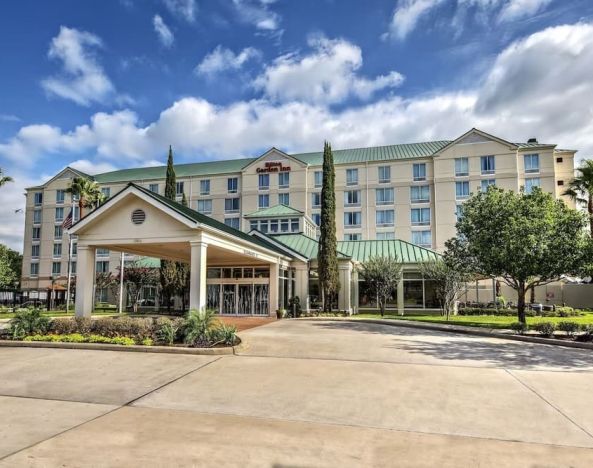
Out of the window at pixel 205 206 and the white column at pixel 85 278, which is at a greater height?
the window at pixel 205 206

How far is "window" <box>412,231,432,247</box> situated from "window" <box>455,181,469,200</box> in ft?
17.5

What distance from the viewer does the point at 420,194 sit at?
171 feet

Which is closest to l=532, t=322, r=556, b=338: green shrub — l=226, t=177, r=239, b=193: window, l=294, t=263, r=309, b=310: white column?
l=294, t=263, r=309, b=310: white column

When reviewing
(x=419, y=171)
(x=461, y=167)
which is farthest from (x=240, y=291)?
(x=461, y=167)

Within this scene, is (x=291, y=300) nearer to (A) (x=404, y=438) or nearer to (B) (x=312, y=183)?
(A) (x=404, y=438)

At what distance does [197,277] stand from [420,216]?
130 feet

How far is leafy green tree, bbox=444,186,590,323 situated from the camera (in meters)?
19.5

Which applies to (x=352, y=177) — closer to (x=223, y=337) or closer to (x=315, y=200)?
(x=315, y=200)

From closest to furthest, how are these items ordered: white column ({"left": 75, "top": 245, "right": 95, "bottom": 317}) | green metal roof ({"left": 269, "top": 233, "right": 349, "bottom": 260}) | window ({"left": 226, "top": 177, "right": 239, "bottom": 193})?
white column ({"left": 75, "top": 245, "right": 95, "bottom": 317})
green metal roof ({"left": 269, "top": 233, "right": 349, "bottom": 260})
window ({"left": 226, "top": 177, "right": 239, "bottom": 193})

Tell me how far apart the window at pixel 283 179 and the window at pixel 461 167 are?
65.5ft

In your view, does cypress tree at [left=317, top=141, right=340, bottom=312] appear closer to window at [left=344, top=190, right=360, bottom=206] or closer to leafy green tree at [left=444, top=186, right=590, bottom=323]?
leafy green tree at [left=444, top=186, right=590, bottom=323]

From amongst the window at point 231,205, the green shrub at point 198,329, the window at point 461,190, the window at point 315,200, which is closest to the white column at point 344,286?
the green shrub at point 198,329

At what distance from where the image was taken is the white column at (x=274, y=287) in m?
28.1

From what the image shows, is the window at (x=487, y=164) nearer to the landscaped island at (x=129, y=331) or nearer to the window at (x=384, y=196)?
the window at (x=384, y=196)
